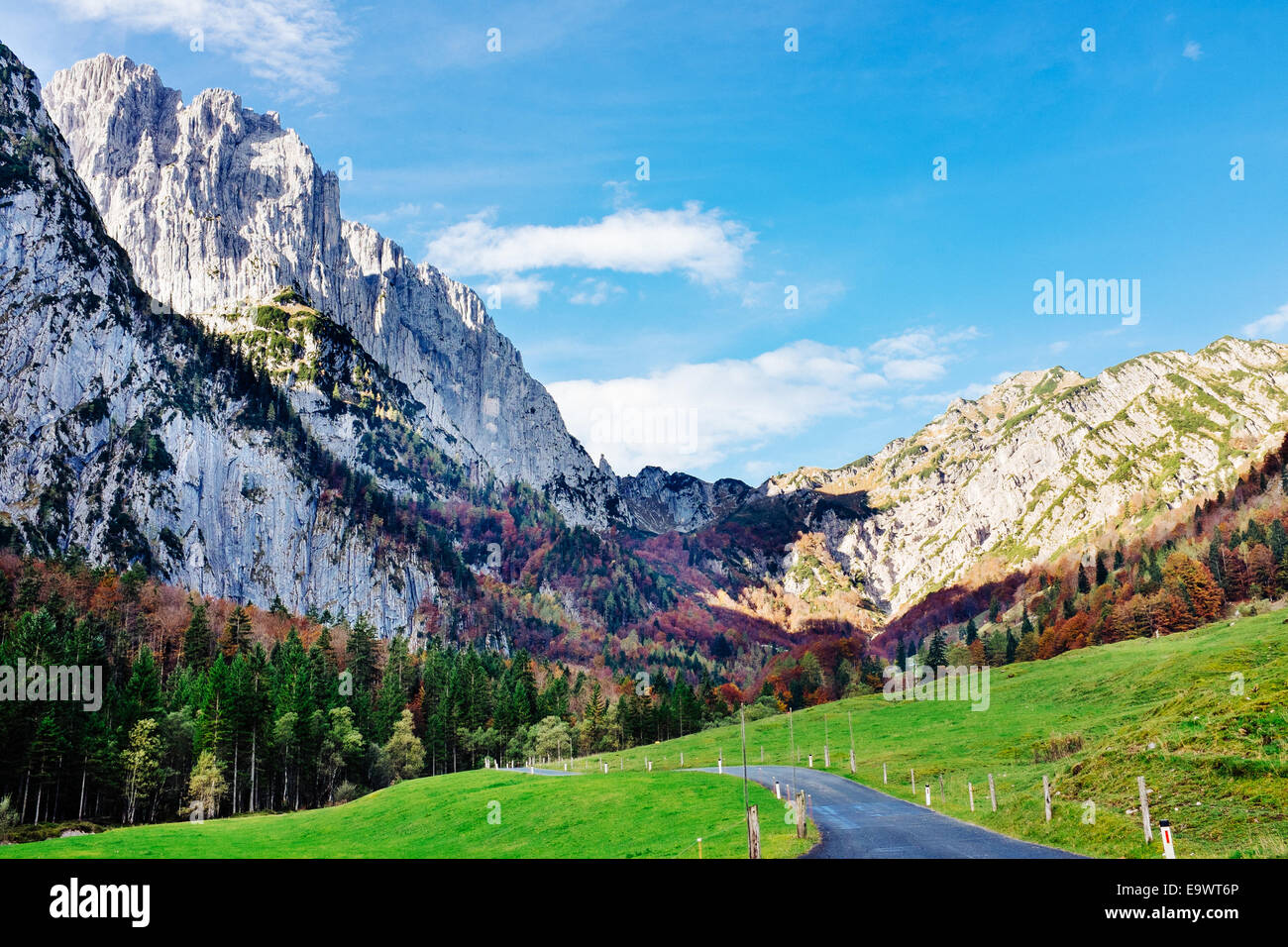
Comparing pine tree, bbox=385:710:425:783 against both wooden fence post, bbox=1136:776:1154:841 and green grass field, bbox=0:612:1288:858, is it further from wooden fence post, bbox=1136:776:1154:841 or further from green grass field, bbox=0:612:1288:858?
wooden fence post, bbox=1136:776:1154:841

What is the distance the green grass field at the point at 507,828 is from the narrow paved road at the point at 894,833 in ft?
7.07

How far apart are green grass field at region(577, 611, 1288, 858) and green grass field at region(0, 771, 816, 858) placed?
39.2 ft

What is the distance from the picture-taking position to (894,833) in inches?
1350

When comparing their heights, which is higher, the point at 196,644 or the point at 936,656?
the point at 196,644

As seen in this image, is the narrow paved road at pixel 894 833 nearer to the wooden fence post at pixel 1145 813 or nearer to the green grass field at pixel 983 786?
the green grass field at pixel 983 786

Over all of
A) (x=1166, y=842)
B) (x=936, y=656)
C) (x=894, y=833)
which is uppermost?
(x=1166, y=842)

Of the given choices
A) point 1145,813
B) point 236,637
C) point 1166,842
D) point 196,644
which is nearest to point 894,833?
point 1145,813

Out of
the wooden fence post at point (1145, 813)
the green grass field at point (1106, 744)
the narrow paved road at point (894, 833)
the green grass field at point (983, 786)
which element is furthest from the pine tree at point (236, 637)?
the wooden fence post at point (1145, 813)

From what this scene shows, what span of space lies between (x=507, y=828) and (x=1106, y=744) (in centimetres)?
3464

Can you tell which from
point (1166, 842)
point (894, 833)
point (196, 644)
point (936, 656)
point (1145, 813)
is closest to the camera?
point (1166, 842)

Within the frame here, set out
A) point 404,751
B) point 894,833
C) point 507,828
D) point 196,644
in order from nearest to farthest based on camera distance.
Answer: point 894,833
point 507,828
point 404,751
point 196,644

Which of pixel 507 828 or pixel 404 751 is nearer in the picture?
pixel 507 828

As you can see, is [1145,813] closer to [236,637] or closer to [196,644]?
[196,644]
